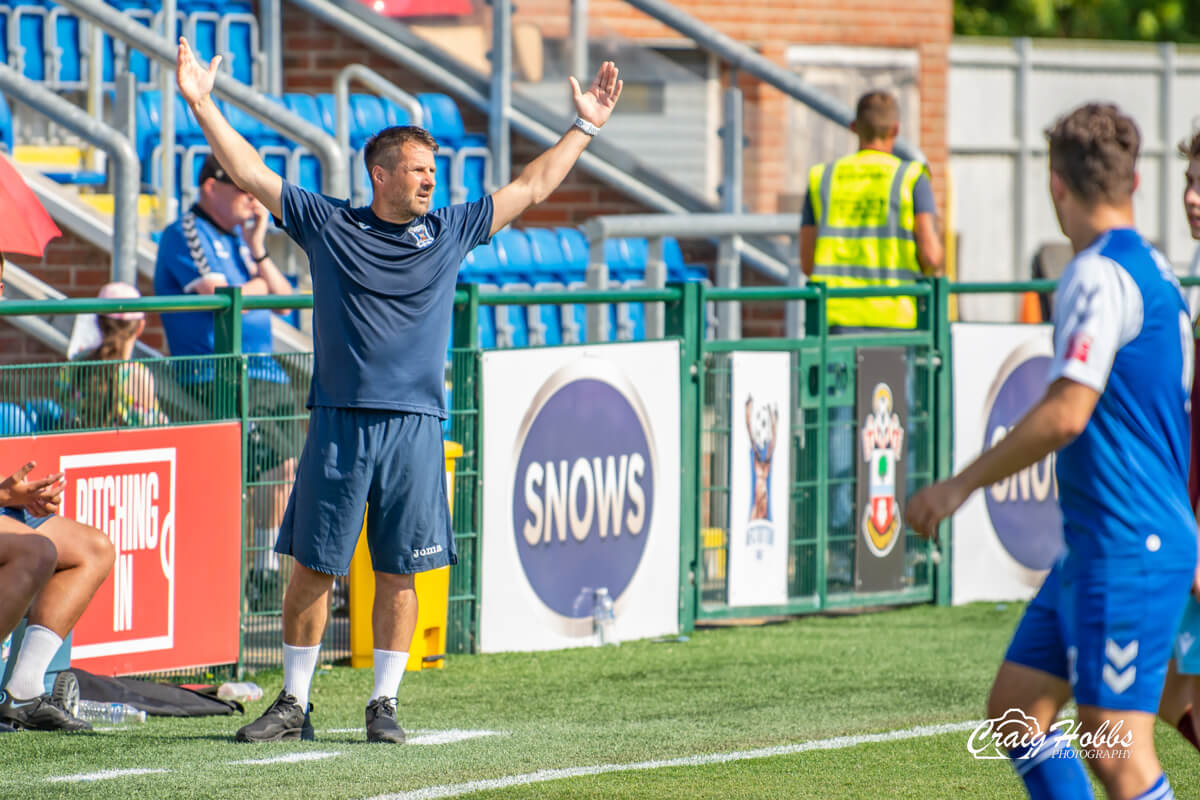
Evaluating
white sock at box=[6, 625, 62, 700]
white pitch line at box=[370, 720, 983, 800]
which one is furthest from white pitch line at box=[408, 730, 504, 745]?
white sock at box=[6, 625, 62, 700]

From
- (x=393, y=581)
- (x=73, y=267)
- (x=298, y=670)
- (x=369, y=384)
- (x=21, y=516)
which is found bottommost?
(x=298, y=670)

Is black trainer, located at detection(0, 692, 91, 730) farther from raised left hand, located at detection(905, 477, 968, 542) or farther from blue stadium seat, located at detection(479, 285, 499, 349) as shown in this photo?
blue stadium seat, located at detection(479, 285, 499, 349)

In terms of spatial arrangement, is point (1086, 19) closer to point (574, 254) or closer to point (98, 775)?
point (574, 254)

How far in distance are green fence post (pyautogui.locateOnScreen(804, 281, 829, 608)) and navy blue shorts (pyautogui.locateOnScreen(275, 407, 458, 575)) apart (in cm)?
340

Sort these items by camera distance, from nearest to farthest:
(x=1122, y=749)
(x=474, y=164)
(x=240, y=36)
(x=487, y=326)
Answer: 1. (x=1122, y=749)
2. (x=487, y=326)
3. (x=240, y=36)
4. (x=474, y=164)

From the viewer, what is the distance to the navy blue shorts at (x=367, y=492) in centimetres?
638

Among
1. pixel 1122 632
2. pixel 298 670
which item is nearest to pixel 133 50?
pixel 298 670

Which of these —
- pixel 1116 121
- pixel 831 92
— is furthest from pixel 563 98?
A: pixel 1116 121

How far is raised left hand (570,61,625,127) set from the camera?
6.82m

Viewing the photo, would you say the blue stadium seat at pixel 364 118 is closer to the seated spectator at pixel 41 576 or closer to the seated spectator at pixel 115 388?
the seated spectator at pixel 115 388

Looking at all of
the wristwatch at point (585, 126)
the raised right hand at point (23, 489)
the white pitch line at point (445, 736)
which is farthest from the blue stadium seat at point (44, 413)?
the wristwatch at point (585, 126)

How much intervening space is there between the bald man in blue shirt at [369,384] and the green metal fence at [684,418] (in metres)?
1.14

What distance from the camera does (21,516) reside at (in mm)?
6426

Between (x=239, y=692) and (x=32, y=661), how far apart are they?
1101 millimetres
